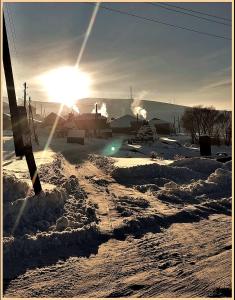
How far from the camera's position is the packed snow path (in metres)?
6.29

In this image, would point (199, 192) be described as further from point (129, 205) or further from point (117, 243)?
point (117, 243)

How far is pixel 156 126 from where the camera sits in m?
103

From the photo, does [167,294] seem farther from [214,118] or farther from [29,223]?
[214,118]

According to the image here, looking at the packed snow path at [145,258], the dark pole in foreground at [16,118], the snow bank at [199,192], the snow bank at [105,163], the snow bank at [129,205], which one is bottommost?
the packed snow path at [145,258]

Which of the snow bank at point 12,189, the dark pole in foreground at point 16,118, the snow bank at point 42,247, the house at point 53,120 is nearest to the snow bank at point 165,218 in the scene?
the snow bank at point 42,247

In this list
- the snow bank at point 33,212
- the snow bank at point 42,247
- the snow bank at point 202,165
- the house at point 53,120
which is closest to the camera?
the snow bank at point 42,247

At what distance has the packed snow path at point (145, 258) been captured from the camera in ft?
20.6

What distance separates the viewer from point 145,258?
7.64m

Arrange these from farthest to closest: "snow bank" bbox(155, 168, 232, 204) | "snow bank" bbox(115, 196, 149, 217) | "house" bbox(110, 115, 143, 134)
→ "house" bbox(110, 115, 143, 134) → "snow bank" bbox(155, 168, 232, 204) → "snow bank" bbox(115, 196, 149, 217)

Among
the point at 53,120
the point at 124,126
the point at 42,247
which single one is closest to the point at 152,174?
the point at 42,247

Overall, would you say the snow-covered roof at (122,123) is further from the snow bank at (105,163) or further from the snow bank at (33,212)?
the snow bank at (33,212)

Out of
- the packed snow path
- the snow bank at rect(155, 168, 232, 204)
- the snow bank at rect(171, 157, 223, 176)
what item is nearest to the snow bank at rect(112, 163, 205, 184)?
the snow bank at rect(171, 157, 223, 176)

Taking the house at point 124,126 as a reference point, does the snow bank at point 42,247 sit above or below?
below

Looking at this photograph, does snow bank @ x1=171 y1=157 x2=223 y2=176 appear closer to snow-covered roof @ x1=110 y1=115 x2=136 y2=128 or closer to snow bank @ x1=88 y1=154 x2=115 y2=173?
snow bank @ x1=88 y1=154 x2=115 y2=173
